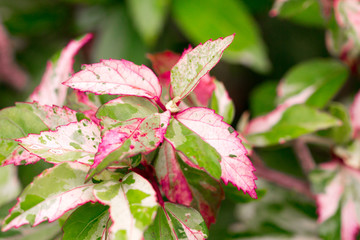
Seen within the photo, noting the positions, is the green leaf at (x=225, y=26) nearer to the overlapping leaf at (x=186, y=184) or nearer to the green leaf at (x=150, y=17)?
the green leaf at (x=150, y=17)

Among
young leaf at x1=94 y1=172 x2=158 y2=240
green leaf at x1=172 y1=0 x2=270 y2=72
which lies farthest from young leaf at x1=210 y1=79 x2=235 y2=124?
green leaf at x1=172 y1=0 x2=270 y2=72

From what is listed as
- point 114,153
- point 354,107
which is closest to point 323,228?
point 354,107

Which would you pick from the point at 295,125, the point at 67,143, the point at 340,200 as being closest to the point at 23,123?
the point at 67,143

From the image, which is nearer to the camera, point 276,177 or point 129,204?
point 129,204

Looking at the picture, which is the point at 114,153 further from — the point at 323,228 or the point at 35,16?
the point at 35,16

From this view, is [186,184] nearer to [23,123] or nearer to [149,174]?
[149,174]

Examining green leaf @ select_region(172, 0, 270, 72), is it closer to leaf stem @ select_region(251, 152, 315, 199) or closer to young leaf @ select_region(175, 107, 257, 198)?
leaf stem @ select_region(251, 152, 315, 199)

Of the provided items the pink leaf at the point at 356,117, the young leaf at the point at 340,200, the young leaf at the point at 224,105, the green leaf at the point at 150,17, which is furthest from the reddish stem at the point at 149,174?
the green leaf at the point at 150,17

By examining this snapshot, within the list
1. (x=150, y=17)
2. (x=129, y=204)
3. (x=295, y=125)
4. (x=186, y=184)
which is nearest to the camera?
(x=129, y=204)
